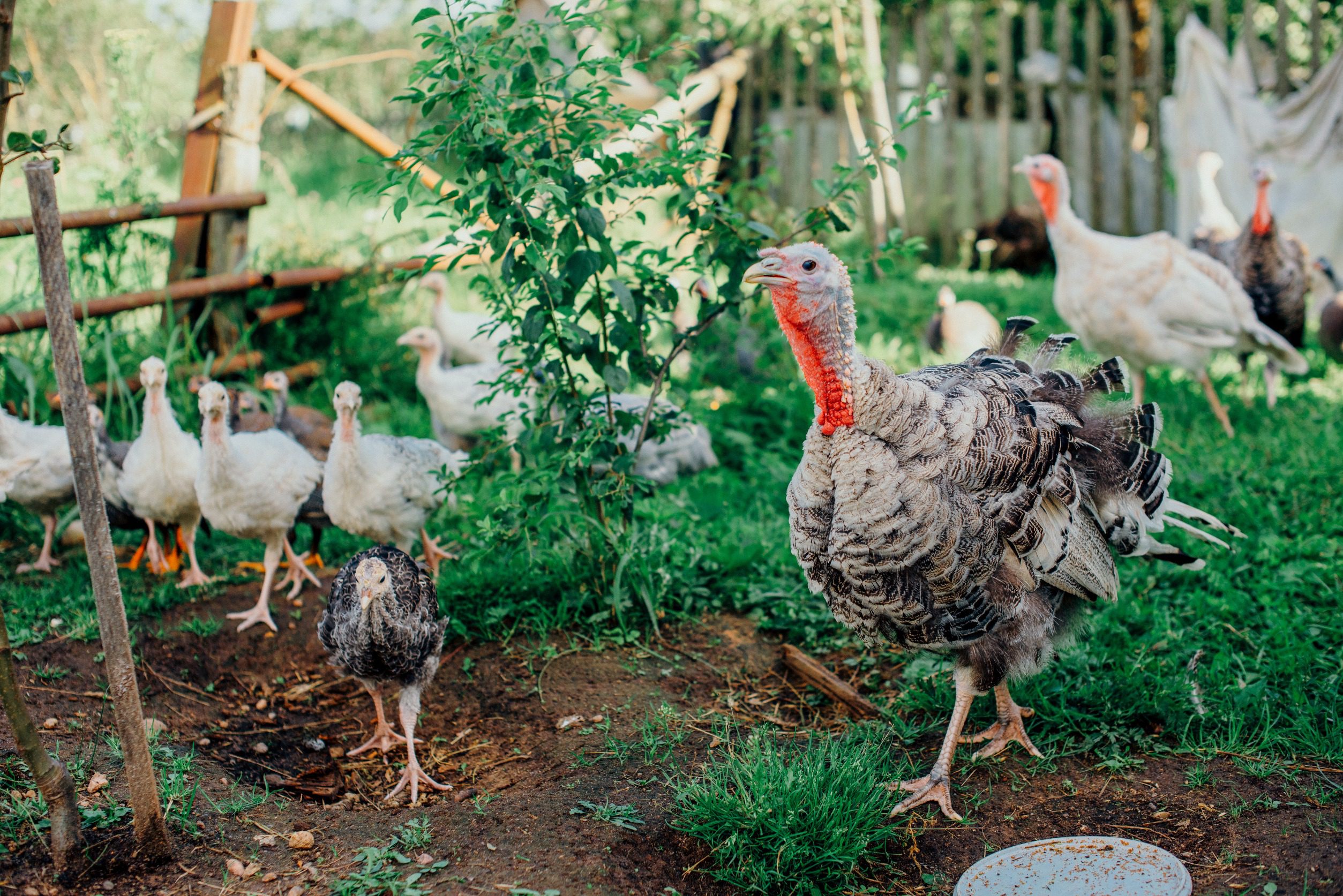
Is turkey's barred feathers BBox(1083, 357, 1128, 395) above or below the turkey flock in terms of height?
above

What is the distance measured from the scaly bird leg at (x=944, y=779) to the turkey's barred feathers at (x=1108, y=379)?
111cm

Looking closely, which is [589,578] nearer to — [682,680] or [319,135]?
[682,680]

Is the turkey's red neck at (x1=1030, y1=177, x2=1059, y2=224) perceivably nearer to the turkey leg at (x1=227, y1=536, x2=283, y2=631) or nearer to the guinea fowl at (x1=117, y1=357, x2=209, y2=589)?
the turkey leg at (x1=227, y1=536, x2=283, y2=631)

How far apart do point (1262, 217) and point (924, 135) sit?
213 inches

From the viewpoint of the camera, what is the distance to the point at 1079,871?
2.72 metres

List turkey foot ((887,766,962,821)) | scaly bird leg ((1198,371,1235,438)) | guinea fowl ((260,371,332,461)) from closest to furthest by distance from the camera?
1. turkey foot ((887,766,962,821))
2. guinea fowl ((260,371,332,461))
3. scaly bird leg ((1198,371,1235,438))

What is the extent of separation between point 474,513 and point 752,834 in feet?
6.98

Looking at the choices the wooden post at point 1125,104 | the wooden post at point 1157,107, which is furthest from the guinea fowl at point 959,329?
the wooden post at point 1157,107

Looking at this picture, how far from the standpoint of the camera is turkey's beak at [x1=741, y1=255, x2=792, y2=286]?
9.53ft

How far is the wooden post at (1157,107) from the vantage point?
422 inches

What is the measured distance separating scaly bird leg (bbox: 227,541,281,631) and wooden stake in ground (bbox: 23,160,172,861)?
169 cm

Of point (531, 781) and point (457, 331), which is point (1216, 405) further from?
point (457, 331)

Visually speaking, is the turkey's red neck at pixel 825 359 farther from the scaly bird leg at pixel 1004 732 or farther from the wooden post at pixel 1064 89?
the wooden post at pixel 1064 89

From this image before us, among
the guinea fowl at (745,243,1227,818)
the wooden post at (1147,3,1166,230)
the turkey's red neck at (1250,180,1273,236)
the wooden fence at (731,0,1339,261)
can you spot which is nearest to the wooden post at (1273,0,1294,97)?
the wooden fence at (731,0,1339,261)
